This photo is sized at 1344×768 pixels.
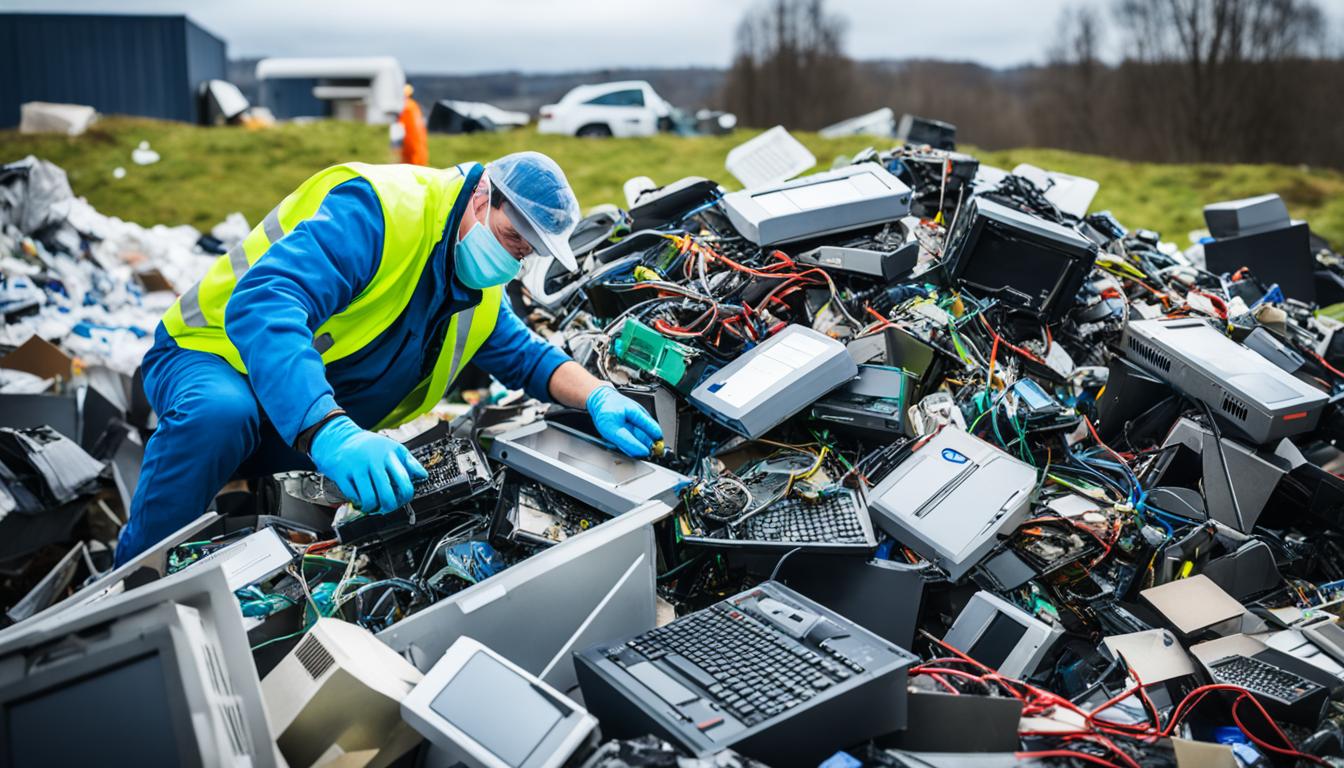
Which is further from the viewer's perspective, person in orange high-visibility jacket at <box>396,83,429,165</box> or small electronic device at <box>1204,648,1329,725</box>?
person in orange high-visibility jacket at <box>396,83,429,165</box>

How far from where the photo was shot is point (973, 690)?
1.92 meters

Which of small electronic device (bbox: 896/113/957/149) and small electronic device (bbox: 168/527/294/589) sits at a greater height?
small electronic device (bbox: 896/113/957/149)

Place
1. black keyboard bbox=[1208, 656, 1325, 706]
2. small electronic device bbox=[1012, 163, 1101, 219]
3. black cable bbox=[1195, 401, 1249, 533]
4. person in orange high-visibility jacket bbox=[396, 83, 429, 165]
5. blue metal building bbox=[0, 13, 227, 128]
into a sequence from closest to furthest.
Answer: black keyboard bbox=[1208, 656, 1325, 706]
black cable bbox=[1195, 401, 1249, 533]
small electronic device bbox=[1012, 163, 1101, 219]
person in orange high-visibility jacket bbox=[396, 83, 429, 165]
blue metal building bbox=[0, 13, 227, 128]

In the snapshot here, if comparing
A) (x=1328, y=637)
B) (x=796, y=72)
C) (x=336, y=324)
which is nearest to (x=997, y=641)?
(x=1328, y=637)

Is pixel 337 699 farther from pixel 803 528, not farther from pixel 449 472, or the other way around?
pixel 803 528

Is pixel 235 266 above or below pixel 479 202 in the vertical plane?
below

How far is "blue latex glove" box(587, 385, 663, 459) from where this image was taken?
256cm

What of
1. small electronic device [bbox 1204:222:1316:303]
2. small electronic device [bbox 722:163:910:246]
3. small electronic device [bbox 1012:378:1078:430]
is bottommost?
small electronic device [bbox 1012:378:1078:430]

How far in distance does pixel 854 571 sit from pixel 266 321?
61.3 inches

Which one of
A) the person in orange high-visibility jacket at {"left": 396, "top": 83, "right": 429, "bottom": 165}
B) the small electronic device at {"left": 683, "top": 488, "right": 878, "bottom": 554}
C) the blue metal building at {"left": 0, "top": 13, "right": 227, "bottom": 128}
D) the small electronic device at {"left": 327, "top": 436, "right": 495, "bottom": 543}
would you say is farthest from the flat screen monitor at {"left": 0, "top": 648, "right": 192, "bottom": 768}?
the blue metal building at {"left": 0, "top": 13, "right": 227, "bottom": 128}

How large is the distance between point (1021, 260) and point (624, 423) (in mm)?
1502

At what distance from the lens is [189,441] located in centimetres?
243

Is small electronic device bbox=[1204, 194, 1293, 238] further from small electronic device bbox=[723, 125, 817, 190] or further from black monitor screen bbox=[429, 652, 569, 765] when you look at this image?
black monitor screen bbox=[429, 652, 569, 765]

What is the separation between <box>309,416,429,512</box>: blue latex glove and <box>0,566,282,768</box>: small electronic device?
708mm
